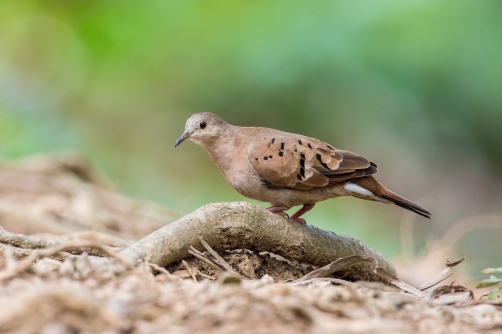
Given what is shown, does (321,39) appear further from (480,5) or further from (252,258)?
(252,258)

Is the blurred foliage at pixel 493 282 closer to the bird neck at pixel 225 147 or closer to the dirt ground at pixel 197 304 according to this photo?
the dirt ground at pixel 197 304

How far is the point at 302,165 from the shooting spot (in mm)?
4105

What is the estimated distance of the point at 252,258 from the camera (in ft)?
10.7

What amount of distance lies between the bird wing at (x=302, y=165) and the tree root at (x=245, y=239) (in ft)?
1.86

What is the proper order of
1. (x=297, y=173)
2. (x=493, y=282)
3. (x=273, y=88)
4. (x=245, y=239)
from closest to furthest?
(x=493, y=282) → (x=245, y=239) → (x=297, y=173) → (x=273, y=88)

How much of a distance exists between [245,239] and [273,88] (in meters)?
6.73

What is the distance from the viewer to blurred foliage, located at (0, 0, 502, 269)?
29.1ft

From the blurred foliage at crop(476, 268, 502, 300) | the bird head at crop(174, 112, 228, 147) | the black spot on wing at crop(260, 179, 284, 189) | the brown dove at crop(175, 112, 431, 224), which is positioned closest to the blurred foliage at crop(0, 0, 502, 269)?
the brown dove at crop(175, 112, 431, 224)

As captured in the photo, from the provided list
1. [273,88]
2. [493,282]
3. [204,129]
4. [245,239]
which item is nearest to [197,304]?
[245,239]

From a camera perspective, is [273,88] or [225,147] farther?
[273,88]

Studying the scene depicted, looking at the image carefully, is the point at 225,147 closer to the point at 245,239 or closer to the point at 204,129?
the point at 204,129

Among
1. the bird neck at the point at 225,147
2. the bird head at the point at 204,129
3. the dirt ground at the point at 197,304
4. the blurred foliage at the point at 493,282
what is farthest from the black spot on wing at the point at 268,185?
the blurred foliage at the point at 493,282

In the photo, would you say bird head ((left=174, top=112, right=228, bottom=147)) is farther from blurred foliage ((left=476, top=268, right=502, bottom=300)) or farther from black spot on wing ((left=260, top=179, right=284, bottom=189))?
blurred foliage ((left=476, top=268, right=502, bottom=300))

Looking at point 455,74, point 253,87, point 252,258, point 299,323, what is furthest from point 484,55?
point 299,323
